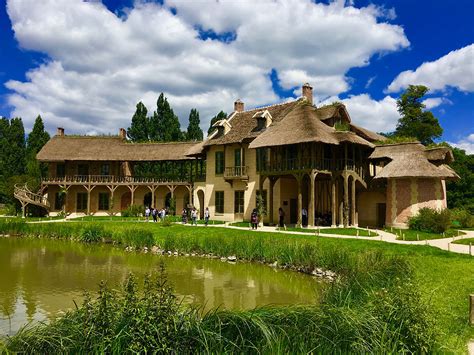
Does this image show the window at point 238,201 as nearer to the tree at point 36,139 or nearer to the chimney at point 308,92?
the chimney at point 308,92

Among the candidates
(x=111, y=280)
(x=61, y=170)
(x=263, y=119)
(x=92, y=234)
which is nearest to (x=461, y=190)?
(x=263, y=119)

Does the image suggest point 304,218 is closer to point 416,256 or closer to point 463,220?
point 416,256

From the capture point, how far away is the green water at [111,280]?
10.9 m

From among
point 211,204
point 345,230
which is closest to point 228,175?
point 211,204

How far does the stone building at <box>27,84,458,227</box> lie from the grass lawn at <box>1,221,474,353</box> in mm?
5146

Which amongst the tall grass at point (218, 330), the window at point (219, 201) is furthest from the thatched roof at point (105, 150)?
the tall grass at point (218, 330)

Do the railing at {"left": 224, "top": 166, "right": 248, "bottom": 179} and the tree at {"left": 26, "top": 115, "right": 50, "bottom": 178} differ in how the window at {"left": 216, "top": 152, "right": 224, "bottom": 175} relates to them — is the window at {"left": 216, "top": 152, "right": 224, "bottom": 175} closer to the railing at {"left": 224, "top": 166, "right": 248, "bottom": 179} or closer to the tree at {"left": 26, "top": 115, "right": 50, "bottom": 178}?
the railing at {"left": 224, "top": 166, "right": 248, "bottom": 179}

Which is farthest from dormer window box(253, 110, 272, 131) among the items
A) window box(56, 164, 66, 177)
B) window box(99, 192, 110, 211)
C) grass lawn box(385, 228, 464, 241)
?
window box(56, 164, 66, 177)

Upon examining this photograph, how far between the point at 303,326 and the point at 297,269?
33.2 feet

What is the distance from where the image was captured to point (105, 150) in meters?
41.2

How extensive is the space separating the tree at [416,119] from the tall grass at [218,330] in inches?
1681

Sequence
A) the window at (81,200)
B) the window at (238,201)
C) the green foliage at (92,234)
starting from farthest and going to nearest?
the window at (81,200) < the window at (238,201) < the green foliage at (92,234)

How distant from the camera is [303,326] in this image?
5957 mm

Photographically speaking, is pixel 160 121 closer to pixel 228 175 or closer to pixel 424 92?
pixel 228 175
